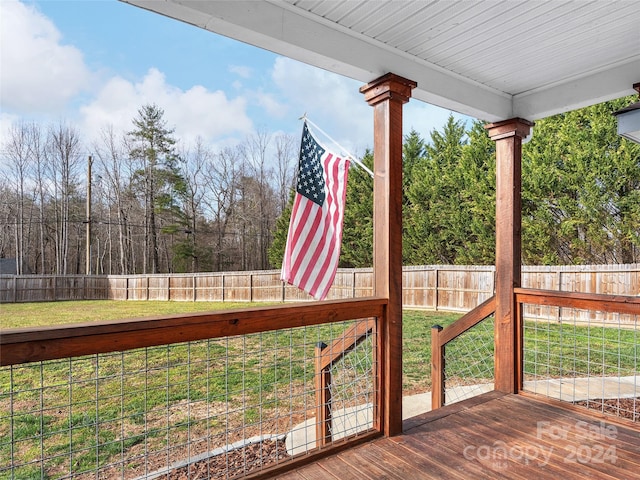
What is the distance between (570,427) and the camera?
238cm

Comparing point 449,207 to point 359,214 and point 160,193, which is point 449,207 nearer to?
point 359,214

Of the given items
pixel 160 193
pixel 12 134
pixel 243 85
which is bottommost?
pixel 160 193

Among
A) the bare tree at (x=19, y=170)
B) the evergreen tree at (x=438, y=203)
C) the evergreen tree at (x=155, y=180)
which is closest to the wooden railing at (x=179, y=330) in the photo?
the evergreen tree at (x=438, y=203)

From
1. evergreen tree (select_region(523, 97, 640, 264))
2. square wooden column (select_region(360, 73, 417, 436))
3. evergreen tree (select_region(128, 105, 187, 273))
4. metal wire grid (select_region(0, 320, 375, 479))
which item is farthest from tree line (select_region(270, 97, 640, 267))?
evergreen tree (select_region(128, 105, 187, 273))

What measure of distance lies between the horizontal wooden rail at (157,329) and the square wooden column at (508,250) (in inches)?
55.4

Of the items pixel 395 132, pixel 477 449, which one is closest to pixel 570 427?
pixel 477 449

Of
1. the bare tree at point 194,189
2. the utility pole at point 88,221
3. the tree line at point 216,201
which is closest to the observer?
the tree line at point 216,201

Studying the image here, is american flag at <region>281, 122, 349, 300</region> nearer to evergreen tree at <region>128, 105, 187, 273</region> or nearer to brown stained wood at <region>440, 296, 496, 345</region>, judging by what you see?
brown stained wood at <region>440, 296, 496, 345</region>

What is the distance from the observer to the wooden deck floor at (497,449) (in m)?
1.89

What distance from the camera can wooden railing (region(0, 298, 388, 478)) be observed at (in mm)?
1305

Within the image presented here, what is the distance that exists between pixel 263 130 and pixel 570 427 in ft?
60.2

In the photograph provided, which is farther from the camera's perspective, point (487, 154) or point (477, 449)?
point (487, 154)

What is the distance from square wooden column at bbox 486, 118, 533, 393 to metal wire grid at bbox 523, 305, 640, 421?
5.7 inches

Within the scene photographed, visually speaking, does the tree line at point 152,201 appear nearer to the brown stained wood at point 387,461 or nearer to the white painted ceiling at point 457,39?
the white painted ceiling at point 457,39
